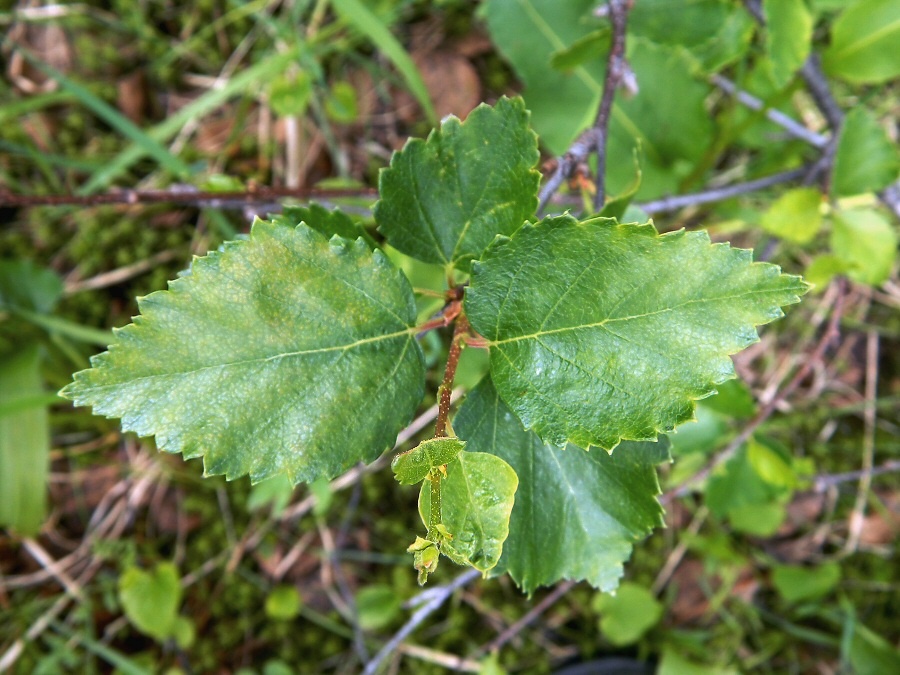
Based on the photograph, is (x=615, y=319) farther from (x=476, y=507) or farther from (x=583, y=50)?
(x=583, y=50)

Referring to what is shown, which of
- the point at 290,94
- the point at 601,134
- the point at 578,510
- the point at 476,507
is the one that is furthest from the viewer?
the point at 290,94

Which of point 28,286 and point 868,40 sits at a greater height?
point 868,40

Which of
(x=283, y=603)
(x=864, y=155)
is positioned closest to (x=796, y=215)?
(x=864, y=155)

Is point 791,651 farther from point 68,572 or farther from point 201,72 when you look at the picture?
point 201,72

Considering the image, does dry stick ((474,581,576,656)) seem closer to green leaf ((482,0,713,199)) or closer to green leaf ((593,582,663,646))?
green leaf ((593,582,663,646))

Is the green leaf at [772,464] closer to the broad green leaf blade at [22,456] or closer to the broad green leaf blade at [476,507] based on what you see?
the broad green leaf blade at [476,507]

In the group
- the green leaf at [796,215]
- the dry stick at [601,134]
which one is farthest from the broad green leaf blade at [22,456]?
the green leaf at [796,215]

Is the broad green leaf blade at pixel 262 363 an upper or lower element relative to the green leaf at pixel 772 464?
upper
